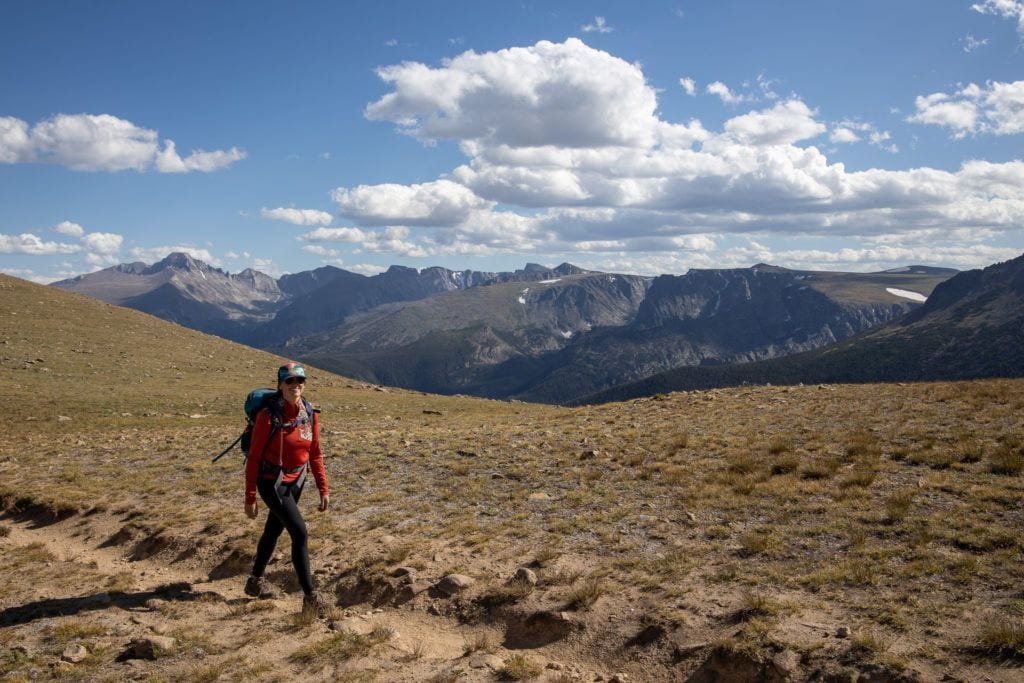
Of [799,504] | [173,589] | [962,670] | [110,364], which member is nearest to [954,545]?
[799,504]

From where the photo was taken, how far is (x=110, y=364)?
53406 mm

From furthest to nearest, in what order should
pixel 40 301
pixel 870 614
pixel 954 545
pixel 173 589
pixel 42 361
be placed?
pixel 40 301
pixel 42 361
pixel 173 589
pixel 954 545
pixel 870 614

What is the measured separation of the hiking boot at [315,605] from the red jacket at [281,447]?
64.2 inches

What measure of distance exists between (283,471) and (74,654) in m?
3.45

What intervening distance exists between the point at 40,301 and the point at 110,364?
27.3 m

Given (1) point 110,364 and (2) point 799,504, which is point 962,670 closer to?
(2) point 799,504

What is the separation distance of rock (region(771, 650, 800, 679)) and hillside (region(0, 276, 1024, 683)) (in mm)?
21

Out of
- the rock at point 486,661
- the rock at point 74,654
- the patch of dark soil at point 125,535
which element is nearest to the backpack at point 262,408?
the rock at point 74,654

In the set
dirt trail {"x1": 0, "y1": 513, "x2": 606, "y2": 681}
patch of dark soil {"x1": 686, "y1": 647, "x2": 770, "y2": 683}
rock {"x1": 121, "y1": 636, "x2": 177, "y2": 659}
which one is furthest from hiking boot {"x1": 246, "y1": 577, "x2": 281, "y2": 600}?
patch of dark soil {"x1": 686, "y1": 647, "x2": 770, "y2": 683}

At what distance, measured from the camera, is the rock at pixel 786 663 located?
277 inches

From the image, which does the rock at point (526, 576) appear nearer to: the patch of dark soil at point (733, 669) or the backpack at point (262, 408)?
the patch of dark soil at point (733, 669)

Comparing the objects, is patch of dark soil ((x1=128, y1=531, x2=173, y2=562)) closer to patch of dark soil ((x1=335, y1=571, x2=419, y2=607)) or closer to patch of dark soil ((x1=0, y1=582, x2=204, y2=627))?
patch of dark soil ((x1=0, y1=582, x2=204, y2=627))

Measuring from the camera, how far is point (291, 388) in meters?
9.88

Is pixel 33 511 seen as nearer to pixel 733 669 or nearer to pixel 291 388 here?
pixel 291 388
